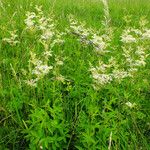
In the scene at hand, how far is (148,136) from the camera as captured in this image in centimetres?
334

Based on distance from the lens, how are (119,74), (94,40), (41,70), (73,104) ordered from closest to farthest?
1. (41,70)
2. (73,104)
3. (119,74)
4. (94,40)

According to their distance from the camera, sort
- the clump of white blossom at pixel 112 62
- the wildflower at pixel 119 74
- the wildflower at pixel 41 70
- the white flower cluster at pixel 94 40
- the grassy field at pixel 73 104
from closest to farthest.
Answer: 1. the grassy field at pixel 73 104
2. the wildflower at pixel 41 70
3. the clump of white blossom at pixel 112 62
4. the wildflower at pixel 119 74
5. the white flower cluster at pixel 94 40

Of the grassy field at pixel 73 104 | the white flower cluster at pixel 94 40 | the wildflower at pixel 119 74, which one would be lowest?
the grassy field at pixel 73 104

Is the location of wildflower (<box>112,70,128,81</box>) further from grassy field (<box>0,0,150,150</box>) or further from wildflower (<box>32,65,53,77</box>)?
wildflower (<box>32,65,53,77</box>)

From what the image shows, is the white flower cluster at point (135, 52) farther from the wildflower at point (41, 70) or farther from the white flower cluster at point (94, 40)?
the wildflower at point (41, 70)

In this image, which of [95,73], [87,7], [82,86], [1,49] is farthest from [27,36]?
[87,7]

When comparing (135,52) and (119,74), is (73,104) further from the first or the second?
(135,52)

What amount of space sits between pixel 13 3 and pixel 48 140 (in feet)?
11.0

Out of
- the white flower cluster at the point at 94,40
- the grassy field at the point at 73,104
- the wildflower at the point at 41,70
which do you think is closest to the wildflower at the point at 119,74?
the grassy field at the point at 73,104

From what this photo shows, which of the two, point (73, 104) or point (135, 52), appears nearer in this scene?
point (73, 104)

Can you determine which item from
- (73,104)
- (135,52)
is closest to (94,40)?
(135,52)

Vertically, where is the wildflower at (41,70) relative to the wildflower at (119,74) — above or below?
above

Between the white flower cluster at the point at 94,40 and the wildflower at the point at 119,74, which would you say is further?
the white flower cluster at the point at 94,40

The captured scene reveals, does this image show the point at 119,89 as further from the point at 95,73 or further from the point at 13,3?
the point at 13,3
